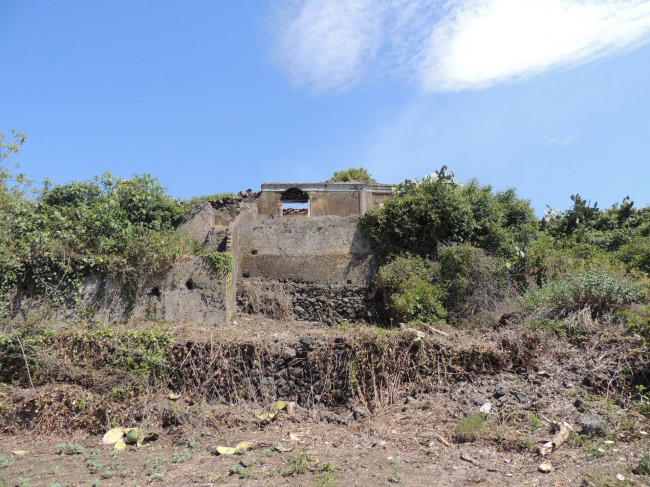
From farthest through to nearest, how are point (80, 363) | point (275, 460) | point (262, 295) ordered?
point (262, 295) → point (80, 363) → point (275, 460)

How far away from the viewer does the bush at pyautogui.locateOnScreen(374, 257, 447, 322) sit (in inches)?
491

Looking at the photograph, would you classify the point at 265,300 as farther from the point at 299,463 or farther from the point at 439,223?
the point at 299,463

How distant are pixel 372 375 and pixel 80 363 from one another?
5183 millimetres

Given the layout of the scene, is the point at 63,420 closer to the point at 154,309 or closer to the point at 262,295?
the point at 154,309

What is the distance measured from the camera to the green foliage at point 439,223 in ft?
47.8

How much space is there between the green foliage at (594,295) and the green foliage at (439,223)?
3649 millimetres

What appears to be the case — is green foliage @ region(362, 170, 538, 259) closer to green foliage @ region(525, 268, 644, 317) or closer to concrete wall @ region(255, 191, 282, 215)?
green foliage @ region(525, 268, 644, 317)

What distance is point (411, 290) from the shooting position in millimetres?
13000

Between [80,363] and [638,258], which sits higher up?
[638,258]

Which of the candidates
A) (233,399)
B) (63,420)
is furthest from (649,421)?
(63,420)

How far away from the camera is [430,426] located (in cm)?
780

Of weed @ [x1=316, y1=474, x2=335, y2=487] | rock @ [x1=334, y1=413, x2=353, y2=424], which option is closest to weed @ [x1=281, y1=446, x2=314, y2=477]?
weed @ [x1=316, y1=474, x2=335, y2=487]

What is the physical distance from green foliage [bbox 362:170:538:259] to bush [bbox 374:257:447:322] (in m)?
0.63

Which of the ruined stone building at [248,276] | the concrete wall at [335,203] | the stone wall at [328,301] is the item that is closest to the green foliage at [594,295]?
the stone wall at [328,301]
